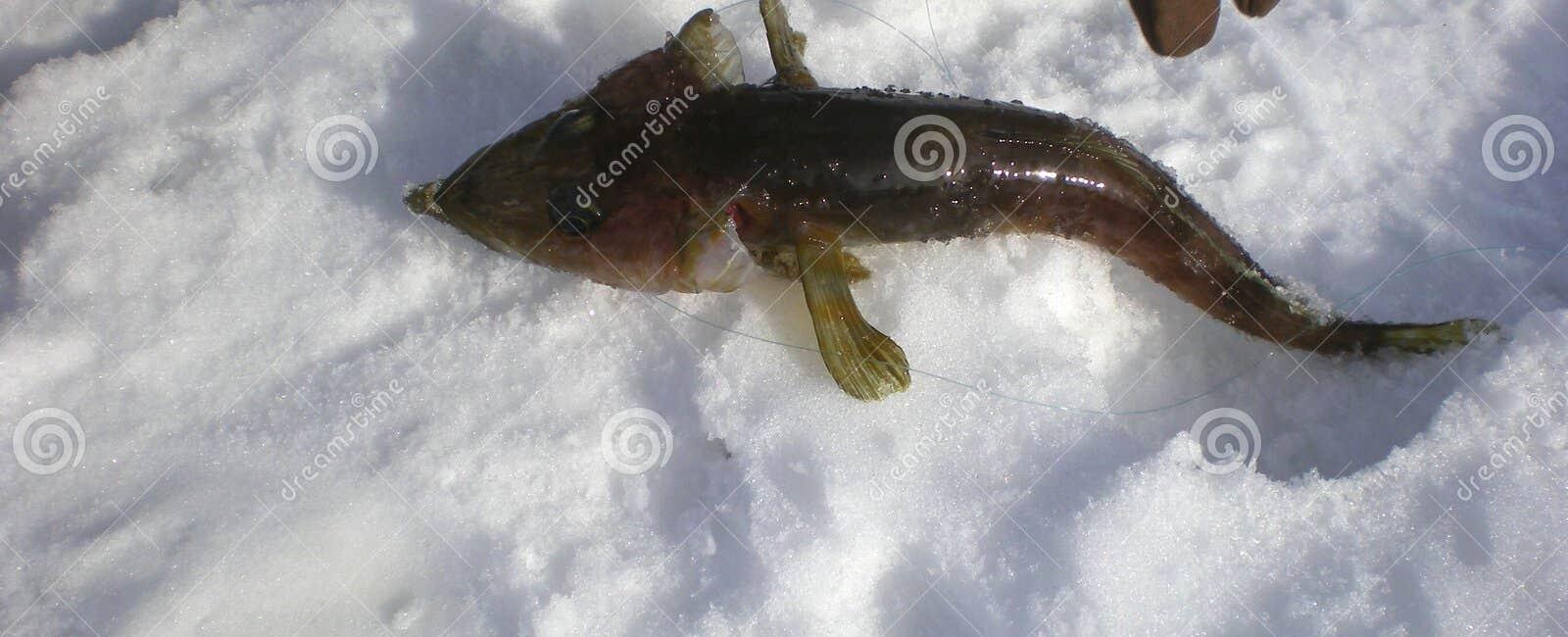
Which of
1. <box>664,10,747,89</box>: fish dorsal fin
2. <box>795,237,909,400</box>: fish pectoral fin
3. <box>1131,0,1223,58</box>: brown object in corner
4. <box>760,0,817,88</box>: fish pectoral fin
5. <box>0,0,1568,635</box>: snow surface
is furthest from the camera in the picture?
<box>1131,0,1223,58</box>: brown object in corner

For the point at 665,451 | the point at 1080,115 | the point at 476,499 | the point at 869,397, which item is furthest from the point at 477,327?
the point at 1080,115

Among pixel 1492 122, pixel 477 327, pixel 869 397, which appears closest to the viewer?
pixel 869 397

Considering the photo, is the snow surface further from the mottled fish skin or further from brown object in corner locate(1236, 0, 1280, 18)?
the mottled fish skin

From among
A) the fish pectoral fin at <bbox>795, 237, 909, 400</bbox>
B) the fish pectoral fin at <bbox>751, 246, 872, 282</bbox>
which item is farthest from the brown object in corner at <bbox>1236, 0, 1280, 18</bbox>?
the fish pectoral fin at <bbox>795, 237, 909, 400</bbox>

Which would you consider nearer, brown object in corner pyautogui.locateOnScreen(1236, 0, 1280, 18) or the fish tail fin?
the fish tail fin

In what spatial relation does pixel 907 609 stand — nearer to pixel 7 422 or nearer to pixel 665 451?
pixel 665 451

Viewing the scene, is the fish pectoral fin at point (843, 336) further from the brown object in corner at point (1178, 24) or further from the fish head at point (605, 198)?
the brown object in corner at point (1178, 24)
